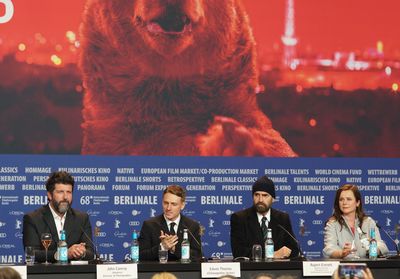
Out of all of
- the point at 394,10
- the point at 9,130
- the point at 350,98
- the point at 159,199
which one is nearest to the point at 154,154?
the point at 159,199

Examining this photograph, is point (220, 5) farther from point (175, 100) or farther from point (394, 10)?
point (394, 10)

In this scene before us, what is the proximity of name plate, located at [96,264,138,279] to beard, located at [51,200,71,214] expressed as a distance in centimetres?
100

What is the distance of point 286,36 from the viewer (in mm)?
8398

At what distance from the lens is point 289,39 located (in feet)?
27.6

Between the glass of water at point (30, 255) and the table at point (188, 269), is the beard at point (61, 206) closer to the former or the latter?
the glass of water at point (30, 255)

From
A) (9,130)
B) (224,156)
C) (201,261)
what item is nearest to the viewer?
(201,261)

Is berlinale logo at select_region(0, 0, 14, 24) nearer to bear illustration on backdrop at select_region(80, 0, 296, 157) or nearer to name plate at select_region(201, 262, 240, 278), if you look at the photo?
bear illustration on backdrop at select_region(80, 0, 296, 157)

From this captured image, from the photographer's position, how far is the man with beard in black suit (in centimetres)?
646

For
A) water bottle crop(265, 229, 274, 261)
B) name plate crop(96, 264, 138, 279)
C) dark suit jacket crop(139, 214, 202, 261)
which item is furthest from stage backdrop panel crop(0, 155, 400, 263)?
name plate crop(96, 264, 138, 279)

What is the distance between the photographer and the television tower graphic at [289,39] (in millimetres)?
8383

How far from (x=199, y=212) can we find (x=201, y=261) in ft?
6.76

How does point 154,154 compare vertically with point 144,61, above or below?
below

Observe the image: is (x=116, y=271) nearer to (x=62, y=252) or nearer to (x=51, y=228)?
(x=62, y=252)

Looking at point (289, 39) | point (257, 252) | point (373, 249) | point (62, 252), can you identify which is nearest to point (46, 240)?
point (62, 252)
